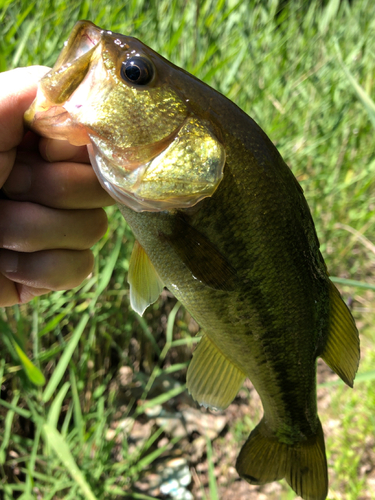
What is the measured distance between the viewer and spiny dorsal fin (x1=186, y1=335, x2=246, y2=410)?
1.16 meters

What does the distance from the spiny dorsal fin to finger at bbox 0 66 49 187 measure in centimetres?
72

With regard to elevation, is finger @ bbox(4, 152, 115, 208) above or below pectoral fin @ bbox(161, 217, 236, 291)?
below

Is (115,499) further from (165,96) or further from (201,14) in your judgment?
(201,14)

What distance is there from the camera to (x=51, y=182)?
1037mm

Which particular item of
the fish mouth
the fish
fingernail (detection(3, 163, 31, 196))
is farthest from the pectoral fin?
fingernail (detection(3, 163, 31, 196))

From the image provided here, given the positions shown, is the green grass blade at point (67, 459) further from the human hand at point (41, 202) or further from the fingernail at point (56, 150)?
the fingernail at point (56, 150)

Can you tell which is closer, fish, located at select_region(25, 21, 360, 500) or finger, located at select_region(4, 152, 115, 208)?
fish, located at select_region(25, 21, 360, 500)

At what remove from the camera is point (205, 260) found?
91 cm

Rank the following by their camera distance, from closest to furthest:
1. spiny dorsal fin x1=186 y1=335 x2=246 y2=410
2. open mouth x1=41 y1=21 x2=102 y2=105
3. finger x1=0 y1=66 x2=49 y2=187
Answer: open mouth x1=41 y1=21 x2=102 y2=105
finger x1=0 y1=66 x2=49 y2=187
spiny dorsal fin x1=186 y1=335 x2=246 y2=410

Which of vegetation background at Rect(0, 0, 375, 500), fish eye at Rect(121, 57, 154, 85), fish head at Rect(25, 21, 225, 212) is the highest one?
fish eye at Rect(121, 57, 154, 85)

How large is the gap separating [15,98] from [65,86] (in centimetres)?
19

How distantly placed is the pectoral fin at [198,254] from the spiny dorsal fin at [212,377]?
0.31m

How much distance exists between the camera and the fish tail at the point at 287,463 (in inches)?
46.4

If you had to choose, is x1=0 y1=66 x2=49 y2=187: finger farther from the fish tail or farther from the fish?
the fish tail
